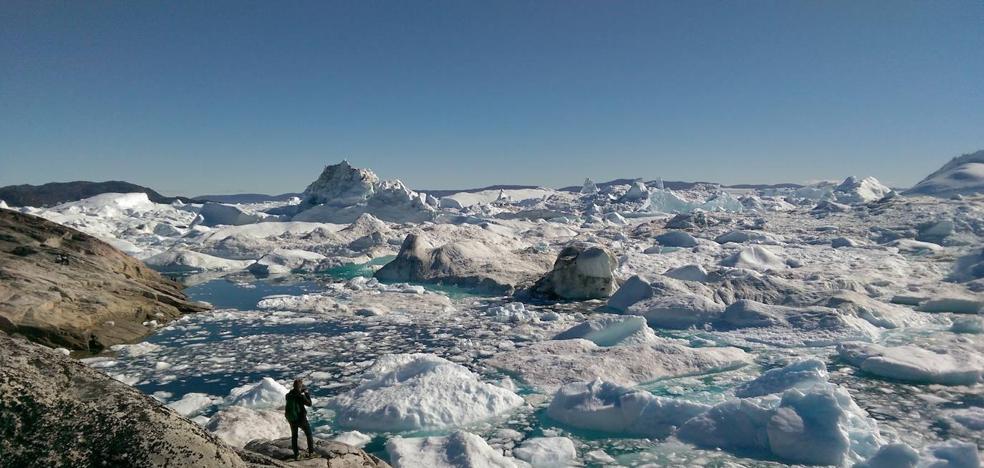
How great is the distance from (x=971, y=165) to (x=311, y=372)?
5722cm

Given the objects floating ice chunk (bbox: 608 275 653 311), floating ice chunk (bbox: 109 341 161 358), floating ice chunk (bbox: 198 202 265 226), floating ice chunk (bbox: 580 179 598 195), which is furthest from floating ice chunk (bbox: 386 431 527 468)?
floating ice chunk (bbox: 580 179 598 195)

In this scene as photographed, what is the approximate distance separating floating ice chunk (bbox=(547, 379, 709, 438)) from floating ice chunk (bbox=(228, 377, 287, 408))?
149 inches

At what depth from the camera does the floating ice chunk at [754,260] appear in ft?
67.2

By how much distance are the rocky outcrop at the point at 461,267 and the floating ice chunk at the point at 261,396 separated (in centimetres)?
1118

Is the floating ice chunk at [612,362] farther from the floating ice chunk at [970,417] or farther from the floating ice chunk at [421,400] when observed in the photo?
the floating ice chunk at [970,417]

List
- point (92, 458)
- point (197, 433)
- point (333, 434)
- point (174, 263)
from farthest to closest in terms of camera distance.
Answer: point (174, 263) < point (333, 434) < point (197, 433) < point (92, 458)

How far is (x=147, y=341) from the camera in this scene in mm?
11312

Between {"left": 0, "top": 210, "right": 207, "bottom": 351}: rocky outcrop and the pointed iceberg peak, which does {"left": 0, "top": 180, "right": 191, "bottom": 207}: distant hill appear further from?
{"left": 0, "top": 210, "right": 207, "bottom": 351}: rocky outcrop

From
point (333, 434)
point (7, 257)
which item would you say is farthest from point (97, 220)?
point (333, 434)

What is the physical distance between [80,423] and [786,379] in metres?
7.71

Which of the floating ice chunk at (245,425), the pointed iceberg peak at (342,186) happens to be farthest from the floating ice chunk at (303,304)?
the pointed iceberg peak at (342,186)

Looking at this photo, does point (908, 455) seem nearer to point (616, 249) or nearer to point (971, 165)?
point (616, 249)

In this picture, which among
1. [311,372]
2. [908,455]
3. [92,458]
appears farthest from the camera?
[311,372]

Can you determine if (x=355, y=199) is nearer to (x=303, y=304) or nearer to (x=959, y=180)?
(x=303, y=304)
